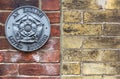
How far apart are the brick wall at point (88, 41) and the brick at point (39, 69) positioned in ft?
0.17

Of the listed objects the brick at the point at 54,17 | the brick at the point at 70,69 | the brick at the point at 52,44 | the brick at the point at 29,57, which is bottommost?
the brick at the point at 70,69

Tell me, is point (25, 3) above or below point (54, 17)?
above

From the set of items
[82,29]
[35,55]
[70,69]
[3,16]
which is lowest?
[70,69]

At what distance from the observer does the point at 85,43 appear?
224cm

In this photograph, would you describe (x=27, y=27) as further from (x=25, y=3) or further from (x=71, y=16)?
(x=71, y=16)

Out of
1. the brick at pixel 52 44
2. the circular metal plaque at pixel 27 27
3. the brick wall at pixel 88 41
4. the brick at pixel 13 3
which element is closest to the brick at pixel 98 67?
the brick wall at pixel 88 41

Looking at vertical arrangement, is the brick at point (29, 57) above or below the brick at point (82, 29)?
below

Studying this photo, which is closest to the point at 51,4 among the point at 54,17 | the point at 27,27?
the point at 54,17

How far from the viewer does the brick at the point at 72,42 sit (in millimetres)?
2244

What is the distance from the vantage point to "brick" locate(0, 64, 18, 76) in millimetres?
2242

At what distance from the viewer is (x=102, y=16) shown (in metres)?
2.25

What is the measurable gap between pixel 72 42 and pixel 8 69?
0.49m

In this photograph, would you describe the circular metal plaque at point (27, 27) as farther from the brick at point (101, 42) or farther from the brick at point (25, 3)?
the brick at point (101, 42)

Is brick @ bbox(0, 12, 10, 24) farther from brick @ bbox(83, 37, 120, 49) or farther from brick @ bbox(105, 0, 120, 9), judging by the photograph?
brick @ bbox(105, 0, 120, 9)
